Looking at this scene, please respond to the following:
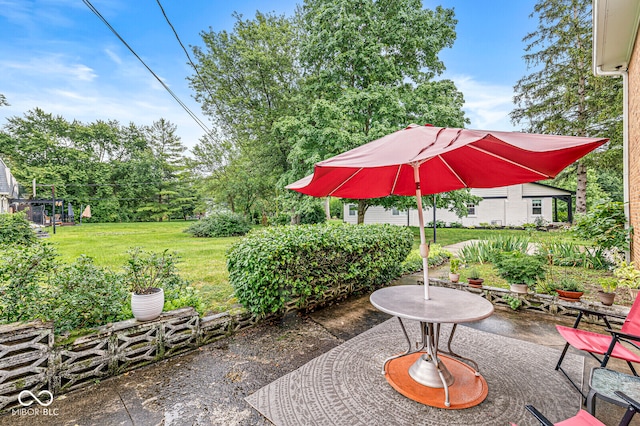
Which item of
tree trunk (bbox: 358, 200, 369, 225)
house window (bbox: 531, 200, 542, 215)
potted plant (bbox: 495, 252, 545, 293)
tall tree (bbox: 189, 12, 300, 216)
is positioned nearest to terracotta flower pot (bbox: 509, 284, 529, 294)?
potted plant (bbox: 495, 252, 545, 293)

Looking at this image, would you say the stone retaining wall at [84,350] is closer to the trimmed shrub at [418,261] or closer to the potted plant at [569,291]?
the trimmed shrub at [418,261]

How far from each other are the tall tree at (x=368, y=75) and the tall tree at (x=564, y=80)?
6349mm

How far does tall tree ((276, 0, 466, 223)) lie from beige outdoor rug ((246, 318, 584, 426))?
278 inches

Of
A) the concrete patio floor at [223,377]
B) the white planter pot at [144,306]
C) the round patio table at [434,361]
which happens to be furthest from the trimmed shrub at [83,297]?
the round patio table at [434,361]

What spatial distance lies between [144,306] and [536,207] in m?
23.8

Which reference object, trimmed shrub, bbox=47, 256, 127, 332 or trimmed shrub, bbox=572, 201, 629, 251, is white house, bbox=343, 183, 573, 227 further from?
trimmed shrub, bbox=47, 256, 127, 332

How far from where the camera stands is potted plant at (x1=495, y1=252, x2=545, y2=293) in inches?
172

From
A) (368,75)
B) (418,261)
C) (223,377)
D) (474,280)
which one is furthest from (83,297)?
(368,75)

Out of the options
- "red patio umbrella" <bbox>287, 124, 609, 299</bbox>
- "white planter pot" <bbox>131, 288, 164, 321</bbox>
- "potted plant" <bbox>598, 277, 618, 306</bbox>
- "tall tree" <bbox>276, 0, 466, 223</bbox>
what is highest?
"tall tree" <bbox>276, 0, 466, 223</bbox>

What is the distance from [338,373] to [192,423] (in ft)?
4.18

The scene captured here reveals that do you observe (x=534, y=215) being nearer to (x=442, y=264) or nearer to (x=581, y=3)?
(x=581, y=3)

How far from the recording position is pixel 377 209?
72.8ft

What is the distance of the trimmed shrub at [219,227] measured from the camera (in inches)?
602

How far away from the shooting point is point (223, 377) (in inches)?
101
